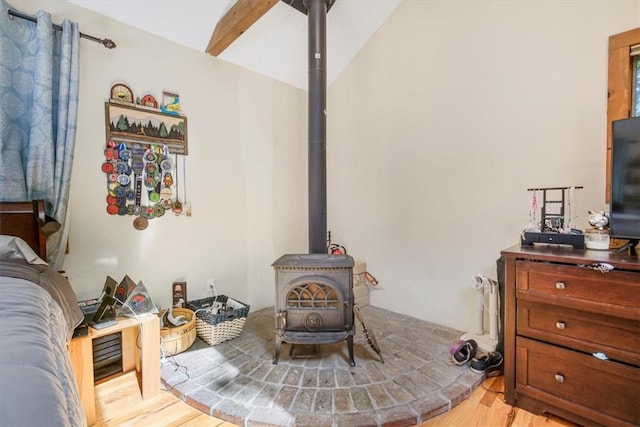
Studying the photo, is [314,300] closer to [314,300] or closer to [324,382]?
[314,300]

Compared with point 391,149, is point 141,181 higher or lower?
lower

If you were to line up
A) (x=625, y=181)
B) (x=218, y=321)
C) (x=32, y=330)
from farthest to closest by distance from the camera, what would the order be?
(x=218, y=321) → (x=625, y=181) → (x=32, y=330)

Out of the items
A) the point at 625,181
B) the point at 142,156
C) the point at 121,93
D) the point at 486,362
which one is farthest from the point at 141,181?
the point at 625,181

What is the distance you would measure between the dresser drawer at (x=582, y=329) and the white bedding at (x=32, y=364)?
1.80 metres

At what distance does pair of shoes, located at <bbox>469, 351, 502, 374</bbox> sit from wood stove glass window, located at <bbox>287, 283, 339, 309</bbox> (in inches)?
35.2

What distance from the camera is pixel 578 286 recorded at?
137 cm

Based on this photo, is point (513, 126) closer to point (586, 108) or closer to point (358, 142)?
point (586, 108)

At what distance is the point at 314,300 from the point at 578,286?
1.34 metres

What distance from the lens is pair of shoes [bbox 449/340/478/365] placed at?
1895 millimetres

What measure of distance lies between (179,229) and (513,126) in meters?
2.56

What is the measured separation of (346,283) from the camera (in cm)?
191

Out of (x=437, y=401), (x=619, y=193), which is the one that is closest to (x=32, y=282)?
(x=437, y=401)

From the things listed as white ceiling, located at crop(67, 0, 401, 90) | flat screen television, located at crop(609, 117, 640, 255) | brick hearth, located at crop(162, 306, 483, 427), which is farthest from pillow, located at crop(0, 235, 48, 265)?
flat screen television, located at crop(609, 117, 640, 255)

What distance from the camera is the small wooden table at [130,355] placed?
148 cm
